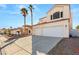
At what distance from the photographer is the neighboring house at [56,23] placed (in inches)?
89.8

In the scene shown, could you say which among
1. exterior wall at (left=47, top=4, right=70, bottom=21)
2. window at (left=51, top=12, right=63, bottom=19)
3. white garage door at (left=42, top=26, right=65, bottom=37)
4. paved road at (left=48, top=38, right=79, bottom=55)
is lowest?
paved road at (left=48, top=38, right=79, bottom=55)

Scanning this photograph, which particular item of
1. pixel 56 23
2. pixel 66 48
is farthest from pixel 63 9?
pixel 66 48

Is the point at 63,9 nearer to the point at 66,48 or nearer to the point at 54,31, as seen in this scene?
the point at 54,31

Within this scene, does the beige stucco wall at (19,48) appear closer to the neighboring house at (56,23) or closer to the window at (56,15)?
the neighboring house at (56,23)

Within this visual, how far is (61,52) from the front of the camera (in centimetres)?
228

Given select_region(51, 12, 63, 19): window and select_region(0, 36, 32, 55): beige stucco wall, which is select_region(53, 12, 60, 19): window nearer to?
select_region(51, 12, 63, 19): window

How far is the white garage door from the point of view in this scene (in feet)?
7.52

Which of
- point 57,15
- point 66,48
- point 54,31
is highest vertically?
point 57,15

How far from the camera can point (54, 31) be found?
2299 mm

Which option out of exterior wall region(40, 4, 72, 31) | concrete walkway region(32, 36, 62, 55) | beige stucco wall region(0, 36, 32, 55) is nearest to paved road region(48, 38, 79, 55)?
concrete walkway region(32, 36, 62, 55)

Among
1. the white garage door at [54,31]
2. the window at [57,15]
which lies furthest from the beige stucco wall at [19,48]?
the window at [57,15]

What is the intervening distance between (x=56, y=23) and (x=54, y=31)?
0.10 metres
